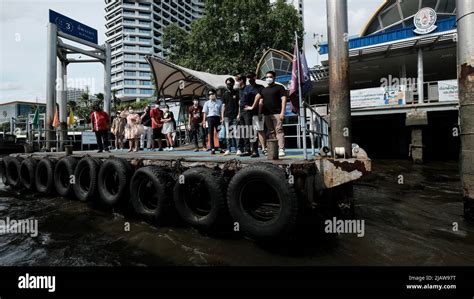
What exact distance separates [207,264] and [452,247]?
387 centimetres

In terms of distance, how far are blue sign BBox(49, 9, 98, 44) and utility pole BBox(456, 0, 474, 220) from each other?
1457 centimetres

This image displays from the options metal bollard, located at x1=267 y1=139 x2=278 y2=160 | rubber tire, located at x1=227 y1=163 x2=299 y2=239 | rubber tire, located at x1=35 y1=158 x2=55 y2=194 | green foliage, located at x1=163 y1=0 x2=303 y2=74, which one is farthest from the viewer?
green foliage, located at x1=163 y1=0 x2=303 y2=74

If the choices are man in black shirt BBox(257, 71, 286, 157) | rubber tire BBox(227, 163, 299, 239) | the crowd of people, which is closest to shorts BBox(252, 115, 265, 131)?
the crowd of people

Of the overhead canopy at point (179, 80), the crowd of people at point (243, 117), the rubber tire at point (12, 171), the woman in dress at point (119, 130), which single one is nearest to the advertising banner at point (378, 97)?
the overhead canopy at point (179, 80)

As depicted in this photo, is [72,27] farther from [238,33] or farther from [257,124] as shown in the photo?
[238,33]

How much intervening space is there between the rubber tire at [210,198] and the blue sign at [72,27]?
11.8 metres

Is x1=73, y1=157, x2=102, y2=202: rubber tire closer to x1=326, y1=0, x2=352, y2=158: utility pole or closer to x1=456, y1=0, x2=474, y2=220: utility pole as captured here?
x1=326, y1=0, x2=352, y2=158: utility pole

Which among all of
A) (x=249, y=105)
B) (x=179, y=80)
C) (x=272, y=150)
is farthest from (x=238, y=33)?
(x=272, y=150)

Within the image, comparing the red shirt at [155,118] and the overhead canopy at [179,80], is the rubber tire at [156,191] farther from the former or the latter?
the overhead canopy at [179,80]

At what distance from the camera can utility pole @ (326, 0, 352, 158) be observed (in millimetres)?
5422

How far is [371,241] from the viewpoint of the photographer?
4.86 m

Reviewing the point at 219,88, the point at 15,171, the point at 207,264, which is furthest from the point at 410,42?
the point at 15,171

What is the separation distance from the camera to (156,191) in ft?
19.3

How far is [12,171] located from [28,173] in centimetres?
166
